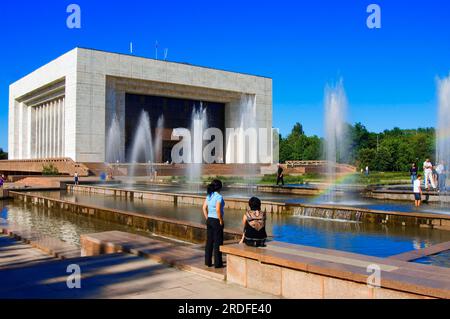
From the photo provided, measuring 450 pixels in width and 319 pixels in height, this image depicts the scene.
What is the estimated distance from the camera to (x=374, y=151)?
5397 cm

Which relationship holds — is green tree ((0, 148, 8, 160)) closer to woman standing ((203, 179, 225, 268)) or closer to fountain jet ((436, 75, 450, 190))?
fountain jet ((436, 75, 450, 190))

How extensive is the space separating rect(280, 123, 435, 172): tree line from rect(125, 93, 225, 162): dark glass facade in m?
16.2

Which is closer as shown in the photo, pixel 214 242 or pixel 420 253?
pixel 214 242

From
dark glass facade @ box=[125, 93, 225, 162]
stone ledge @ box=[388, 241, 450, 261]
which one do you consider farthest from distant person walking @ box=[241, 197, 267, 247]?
dark glass facade @ box=[125, 93, 225, 162]

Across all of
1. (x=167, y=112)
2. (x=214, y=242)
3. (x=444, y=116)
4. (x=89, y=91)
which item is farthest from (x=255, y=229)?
(x=167, y=112)

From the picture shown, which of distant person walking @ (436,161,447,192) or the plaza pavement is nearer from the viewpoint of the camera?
the plaza pavement

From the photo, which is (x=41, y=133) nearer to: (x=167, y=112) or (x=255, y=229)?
(x=167, y=112)

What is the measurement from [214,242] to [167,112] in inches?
1866

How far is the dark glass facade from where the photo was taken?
1959 inches

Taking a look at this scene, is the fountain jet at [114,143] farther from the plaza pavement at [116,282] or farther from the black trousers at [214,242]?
the black trousers at [214,242]

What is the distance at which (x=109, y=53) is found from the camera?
44906 mm

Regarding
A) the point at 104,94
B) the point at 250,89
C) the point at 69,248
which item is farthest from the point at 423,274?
the point at 250,89

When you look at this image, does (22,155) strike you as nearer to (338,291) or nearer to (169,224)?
(169,224)

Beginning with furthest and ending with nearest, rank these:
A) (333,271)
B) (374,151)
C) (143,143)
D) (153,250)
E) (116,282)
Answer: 1. (374,151)
2. (143,143)
3. (153,250)
4. (116,282)
5. (333,271)
